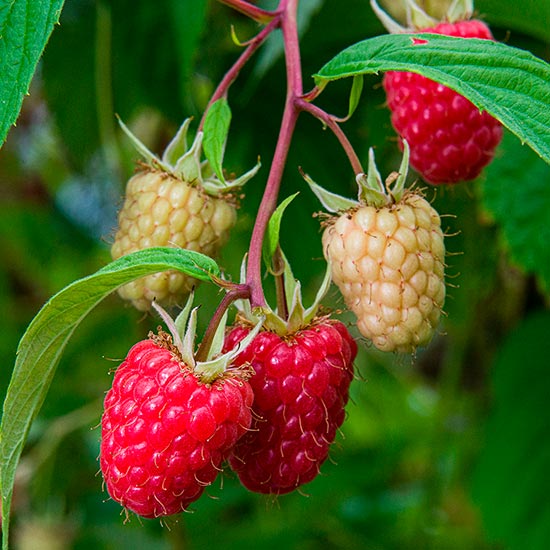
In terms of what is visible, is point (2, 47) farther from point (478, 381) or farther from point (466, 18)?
point (478, 381)

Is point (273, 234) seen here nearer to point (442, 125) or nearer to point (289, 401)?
point (289, 401)

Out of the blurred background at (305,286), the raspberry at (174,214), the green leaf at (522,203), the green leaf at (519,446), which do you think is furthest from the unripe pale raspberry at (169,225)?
the green leaf at (519,446)

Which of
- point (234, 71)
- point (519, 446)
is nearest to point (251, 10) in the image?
point (234, 71)

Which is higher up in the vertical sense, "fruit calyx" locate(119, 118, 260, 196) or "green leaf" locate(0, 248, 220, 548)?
"fruit calyx" locate(119, 118, 260, 196)

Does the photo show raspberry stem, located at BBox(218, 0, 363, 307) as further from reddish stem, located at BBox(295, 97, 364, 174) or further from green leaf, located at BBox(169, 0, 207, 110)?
green leaf, located at BBox(169, 0, 207, 110)

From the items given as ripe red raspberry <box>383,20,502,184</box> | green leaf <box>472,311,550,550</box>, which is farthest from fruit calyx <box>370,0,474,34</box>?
green leaf <box>472,311,550,550</box>

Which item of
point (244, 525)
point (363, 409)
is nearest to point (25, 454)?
point (244, 525)

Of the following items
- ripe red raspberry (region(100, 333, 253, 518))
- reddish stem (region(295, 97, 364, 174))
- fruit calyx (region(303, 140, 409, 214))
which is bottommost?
ripe red raspberry (region(100, 333, 253, 518))
